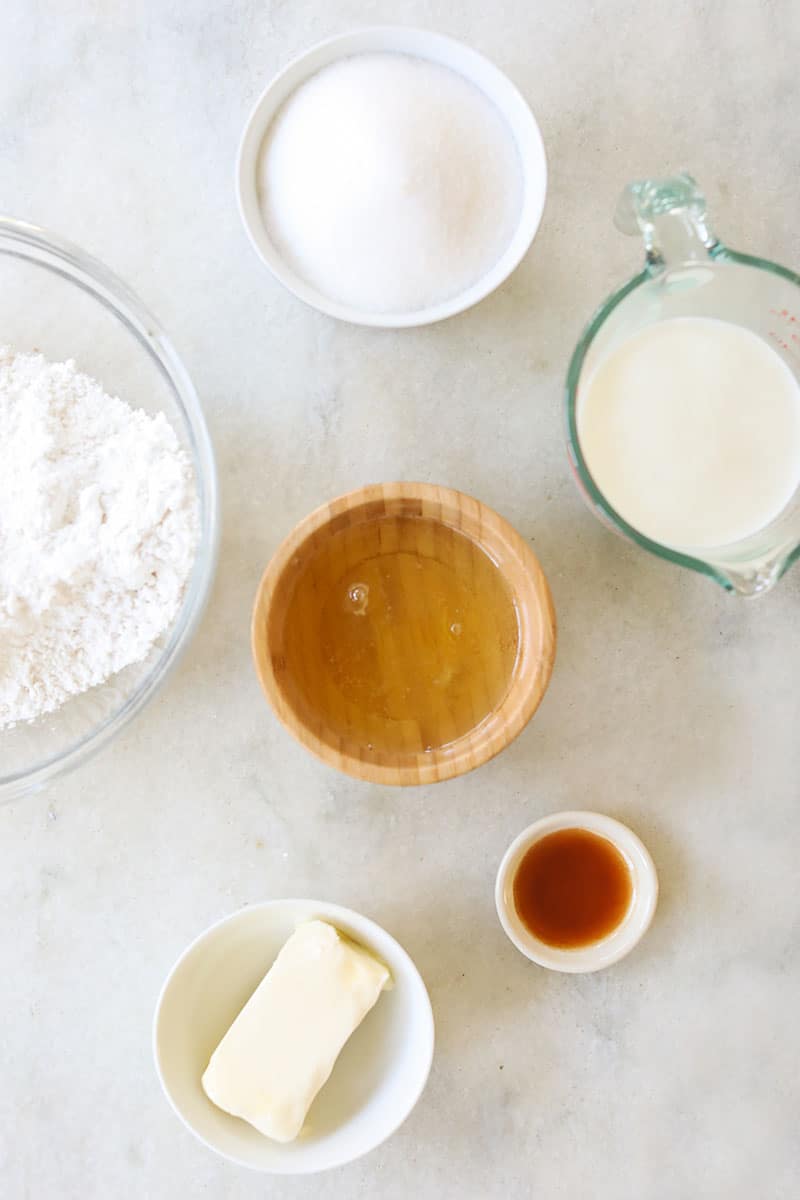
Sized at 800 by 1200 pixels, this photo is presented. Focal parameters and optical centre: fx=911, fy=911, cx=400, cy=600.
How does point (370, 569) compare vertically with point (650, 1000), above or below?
above

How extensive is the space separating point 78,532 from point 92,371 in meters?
0.23

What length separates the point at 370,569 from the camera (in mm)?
1036

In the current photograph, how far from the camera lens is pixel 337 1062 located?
1.09 meters

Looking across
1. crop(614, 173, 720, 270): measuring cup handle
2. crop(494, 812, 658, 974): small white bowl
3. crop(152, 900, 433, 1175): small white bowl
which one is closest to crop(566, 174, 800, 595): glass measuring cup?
crop(614, 173, 720, 270): measuring cup handle

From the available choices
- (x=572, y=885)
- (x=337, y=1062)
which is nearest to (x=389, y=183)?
(x=572, y=885)

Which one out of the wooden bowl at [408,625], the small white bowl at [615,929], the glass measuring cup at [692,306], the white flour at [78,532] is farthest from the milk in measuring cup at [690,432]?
the white flour at [78,532]

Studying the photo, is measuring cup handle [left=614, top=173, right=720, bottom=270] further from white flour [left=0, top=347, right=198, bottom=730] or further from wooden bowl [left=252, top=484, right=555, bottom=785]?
white flour [left=0, top=347, right=198, bottom=730]

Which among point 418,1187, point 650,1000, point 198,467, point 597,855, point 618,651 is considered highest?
point 198,467

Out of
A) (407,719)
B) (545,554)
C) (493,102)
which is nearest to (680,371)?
(545,554)

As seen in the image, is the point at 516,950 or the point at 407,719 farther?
the point at 516,950

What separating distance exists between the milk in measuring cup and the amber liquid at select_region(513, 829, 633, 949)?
1.30 ft

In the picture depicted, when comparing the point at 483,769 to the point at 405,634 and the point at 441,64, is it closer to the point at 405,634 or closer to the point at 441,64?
the point at 405,634

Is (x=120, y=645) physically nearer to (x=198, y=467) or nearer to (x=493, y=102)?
(x=198, y=467)

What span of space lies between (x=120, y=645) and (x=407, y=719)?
1.09 feet
